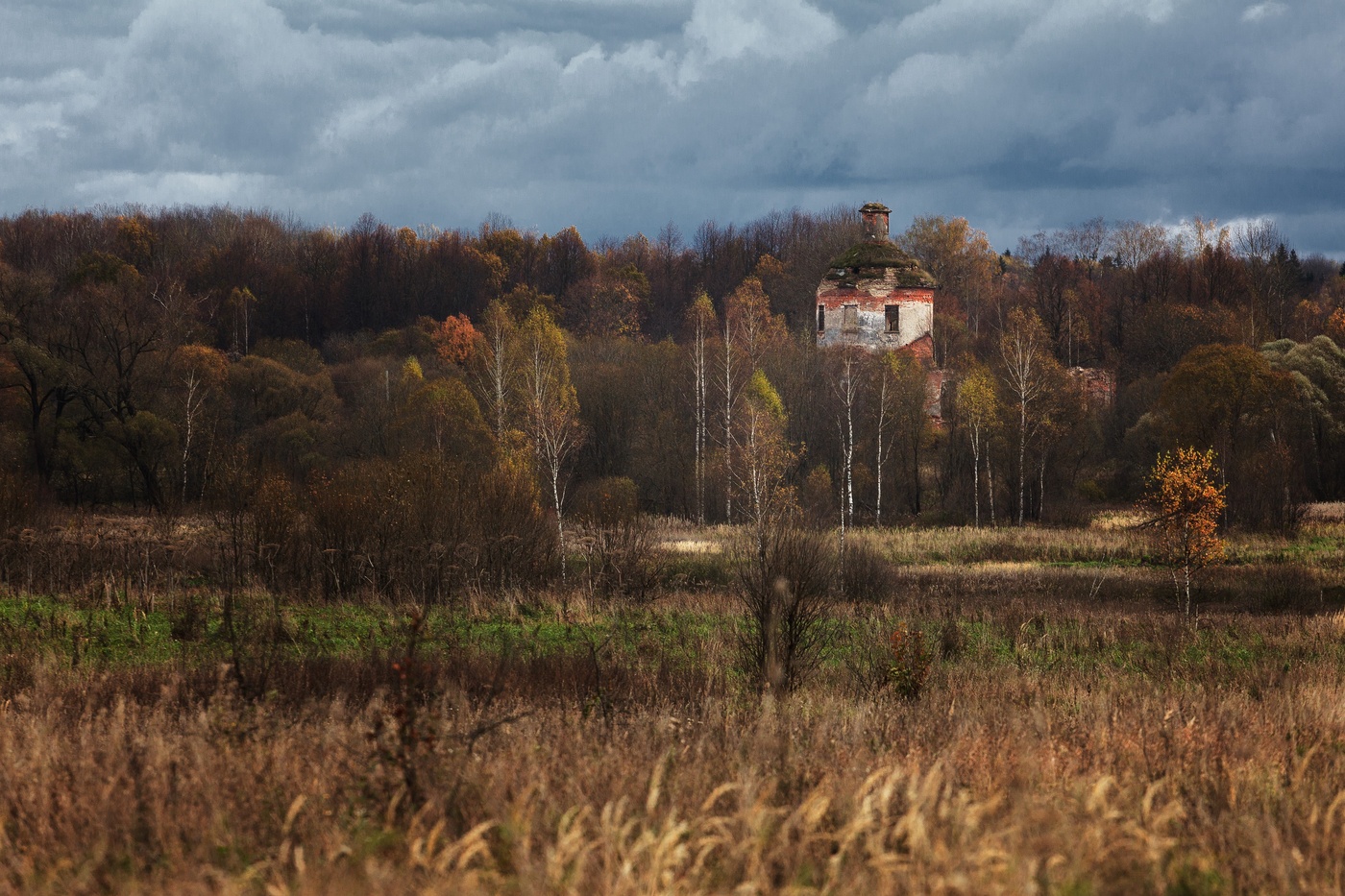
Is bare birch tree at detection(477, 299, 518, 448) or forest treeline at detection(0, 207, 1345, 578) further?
bare birch tree at detection(477, 299, 518, 448)

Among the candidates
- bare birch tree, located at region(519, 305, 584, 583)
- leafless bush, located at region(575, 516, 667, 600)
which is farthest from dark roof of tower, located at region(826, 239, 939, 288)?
leafless bush, located at region(575, 516, 667, 600)

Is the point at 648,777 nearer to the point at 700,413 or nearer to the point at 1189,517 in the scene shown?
the point at 1189,517

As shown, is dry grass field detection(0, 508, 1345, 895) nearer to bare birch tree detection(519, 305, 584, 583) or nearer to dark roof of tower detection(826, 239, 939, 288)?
bare birch tree detection(519, 305, 584, 583)

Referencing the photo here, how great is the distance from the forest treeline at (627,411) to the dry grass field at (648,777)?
10.3 meters

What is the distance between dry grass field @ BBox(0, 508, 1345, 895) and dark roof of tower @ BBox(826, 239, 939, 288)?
41.6 m

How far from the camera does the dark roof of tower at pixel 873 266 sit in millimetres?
54531

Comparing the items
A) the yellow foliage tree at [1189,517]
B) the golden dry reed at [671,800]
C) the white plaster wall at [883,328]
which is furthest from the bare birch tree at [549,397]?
the golden dry reed at [671,800]

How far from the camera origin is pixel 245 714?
707cm

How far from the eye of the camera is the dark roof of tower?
5453cm

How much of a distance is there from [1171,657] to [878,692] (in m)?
6.43

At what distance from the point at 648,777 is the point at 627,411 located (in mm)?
45388

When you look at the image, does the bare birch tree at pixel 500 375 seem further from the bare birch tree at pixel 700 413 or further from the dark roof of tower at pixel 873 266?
the dark roof of tower at pixel 873 266

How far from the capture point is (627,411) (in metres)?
51.7

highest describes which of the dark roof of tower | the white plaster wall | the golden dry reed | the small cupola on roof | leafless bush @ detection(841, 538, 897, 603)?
the small cupola on roof
